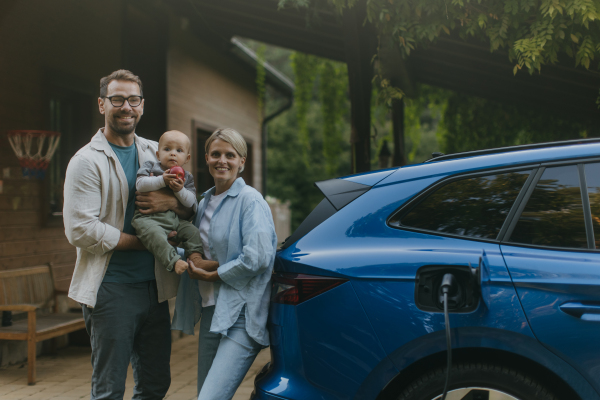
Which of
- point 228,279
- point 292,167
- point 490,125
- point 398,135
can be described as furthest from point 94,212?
point 292,167

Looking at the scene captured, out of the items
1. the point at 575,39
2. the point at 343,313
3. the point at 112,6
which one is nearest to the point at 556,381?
the point at 343,313

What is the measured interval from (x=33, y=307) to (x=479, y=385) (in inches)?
156

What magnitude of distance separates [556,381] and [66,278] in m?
5.84

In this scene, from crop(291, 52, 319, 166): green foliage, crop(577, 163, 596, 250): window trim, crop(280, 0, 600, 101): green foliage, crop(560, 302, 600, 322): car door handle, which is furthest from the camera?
crop(291, 52, 319, 166): green foliage

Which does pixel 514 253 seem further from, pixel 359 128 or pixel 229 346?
pixel 359 128

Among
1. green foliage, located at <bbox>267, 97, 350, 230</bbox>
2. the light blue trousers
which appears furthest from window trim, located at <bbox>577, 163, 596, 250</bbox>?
green foliage, located at <bbox>267, 97, 350, 230</bbox>

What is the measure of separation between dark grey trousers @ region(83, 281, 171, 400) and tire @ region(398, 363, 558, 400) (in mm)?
1448

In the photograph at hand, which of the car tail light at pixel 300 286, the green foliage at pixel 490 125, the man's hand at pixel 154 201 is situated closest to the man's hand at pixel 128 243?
the man's hand at pixel 154 201

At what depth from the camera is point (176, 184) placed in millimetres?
2643

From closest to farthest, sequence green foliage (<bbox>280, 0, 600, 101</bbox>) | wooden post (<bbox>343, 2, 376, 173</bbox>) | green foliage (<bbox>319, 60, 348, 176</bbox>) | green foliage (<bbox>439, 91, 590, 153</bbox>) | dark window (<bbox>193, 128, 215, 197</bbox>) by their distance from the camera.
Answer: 1. green foliage (<bbox>280, 0, 600, 101</bbox>)
2. wooden post (<bbox>343, 2, 376, 173</bbox>)
3. green foliage (<bbox>319, 60, 348, 176</bbox>)
4. green foliage (<bbox>439, 91, 590, 153</bbox>)
5. dark window (<bbox>193, 128, 215, 197</bbox>)

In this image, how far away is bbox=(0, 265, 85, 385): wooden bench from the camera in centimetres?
458

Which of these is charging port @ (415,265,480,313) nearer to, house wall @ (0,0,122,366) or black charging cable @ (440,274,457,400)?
black charging cable @ (440,274,457,400)

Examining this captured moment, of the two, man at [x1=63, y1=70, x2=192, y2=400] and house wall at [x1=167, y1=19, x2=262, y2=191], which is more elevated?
house wall at [x1=167, y1=19, x2=262, y2=191]

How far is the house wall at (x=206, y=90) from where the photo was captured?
28.4 feet
